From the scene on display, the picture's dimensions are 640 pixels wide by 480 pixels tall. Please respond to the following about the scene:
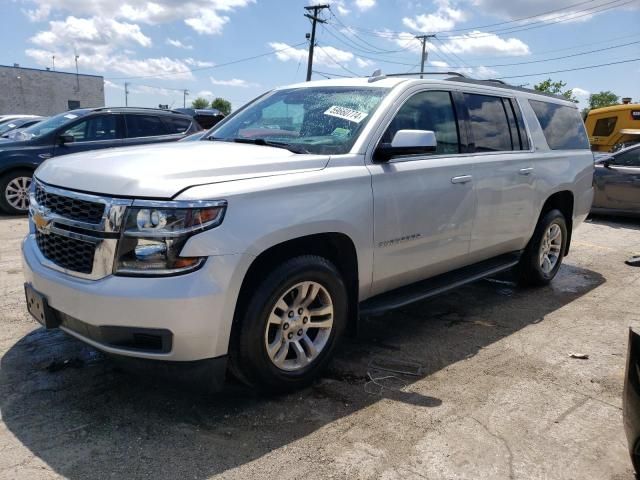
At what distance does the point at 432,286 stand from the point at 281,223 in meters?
1.69

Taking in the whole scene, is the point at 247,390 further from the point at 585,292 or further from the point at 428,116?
the point at 585,292

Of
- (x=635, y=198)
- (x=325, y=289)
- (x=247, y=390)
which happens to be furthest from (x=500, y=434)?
(x=635, y=198)

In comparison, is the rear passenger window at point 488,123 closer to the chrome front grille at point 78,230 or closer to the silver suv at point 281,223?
the silver suv at point 281,223

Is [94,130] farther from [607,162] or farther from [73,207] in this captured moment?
[607,162]

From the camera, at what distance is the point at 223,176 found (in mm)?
2895

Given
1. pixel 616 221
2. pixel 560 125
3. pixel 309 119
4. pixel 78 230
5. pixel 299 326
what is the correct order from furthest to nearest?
pixel 616 221 → pixel 560 125 → pixel 309 119 → pixel 299 326 → pixel 78 230

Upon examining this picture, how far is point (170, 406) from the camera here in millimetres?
3148

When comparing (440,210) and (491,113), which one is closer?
(440,210)

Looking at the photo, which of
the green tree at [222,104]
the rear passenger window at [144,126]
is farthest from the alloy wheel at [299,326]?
the green tree at [222,104]

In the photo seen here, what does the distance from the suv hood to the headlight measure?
0.26ft

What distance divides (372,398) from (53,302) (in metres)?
1.89

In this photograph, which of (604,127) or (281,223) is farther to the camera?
(604,127)

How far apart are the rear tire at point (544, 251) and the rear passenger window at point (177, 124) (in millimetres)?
6845

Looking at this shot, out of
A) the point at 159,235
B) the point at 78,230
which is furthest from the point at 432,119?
the point at 78,230
